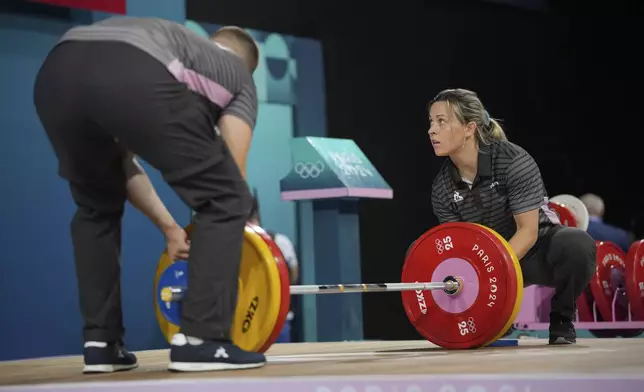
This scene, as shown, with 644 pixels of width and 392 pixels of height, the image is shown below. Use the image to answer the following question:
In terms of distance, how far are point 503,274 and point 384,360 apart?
0.75 metres

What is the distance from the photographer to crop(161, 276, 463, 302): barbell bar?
2414mm

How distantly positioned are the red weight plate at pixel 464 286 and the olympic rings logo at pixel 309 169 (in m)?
1.61

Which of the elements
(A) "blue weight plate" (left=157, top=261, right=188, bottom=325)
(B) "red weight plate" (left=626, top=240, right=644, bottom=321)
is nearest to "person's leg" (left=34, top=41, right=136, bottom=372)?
(A) "blue weight plate" (left=157, top=261, right=188, bottom=325)

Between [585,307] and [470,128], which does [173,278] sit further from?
[585,307]

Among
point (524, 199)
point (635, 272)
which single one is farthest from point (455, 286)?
point (635, 272)

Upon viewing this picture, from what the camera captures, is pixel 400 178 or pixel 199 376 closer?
pixel 199 376

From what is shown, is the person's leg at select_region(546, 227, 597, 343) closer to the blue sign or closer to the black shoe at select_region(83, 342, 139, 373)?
the blue sign

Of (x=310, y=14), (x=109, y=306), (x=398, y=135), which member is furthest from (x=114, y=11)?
(x=109, y=306)

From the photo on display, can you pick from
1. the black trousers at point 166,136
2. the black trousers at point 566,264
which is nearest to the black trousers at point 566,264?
the black trousers at point 566,264

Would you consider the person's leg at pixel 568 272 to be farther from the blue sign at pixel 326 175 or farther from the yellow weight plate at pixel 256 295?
the blue sign at pixel 326 175

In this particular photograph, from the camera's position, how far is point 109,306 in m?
2.50

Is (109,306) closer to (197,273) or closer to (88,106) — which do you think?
(197,273)

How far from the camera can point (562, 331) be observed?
11.7ft

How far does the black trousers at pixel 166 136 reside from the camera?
2.19m
